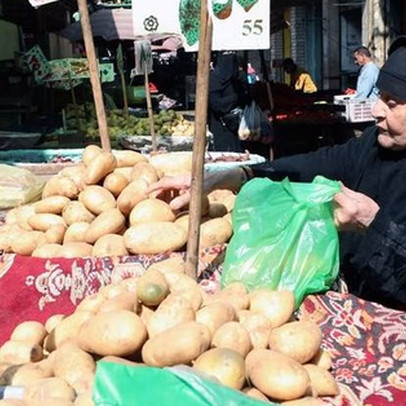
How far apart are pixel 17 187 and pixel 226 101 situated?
3.79 metres

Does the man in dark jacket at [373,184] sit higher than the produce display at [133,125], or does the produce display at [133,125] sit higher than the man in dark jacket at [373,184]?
the man in dark jacket at [373,184]

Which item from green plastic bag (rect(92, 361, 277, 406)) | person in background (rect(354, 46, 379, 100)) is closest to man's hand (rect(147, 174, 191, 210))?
green plastic bag (rect(92, 361, 277, 406))

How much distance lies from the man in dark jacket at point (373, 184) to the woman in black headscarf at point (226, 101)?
175 inches

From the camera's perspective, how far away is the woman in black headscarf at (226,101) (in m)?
7.56

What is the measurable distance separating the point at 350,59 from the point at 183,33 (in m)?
12.4

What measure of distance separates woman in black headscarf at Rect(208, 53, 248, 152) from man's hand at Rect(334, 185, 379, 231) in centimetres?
505

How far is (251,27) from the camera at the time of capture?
515cm

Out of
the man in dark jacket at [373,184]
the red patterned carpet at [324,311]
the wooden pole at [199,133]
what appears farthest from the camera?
the man in dark jacket at [373,184]

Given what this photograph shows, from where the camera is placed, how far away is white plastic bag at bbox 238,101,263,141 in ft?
24.3

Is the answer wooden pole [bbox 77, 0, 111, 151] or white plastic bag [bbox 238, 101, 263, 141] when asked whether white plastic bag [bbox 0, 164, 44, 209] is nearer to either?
wooden pole [bbox 77, 0, 111, 151]

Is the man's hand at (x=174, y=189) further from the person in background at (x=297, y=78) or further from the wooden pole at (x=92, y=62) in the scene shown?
the person in background at (x=297, y=78)

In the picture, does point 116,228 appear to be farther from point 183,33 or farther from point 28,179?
point 183,33

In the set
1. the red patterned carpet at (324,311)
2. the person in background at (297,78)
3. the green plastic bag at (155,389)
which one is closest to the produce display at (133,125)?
the red patterned carpet at (324,311)

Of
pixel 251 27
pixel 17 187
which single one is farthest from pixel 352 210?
pixel 251 27
